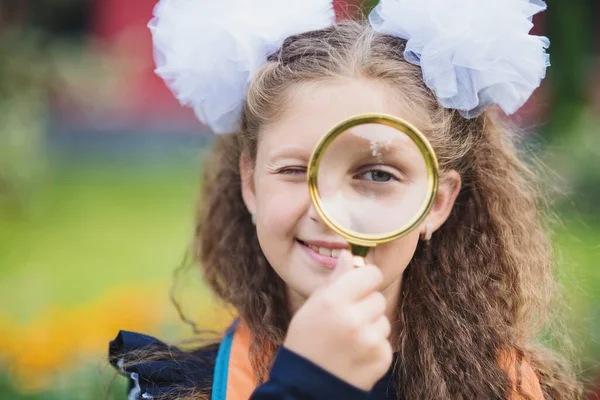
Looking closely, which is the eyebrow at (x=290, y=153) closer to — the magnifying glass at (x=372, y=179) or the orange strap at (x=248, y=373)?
the magnifying glass at (x=372, y=179)

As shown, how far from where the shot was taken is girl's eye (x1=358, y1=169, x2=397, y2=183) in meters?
2.12

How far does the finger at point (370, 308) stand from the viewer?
1.87 metres

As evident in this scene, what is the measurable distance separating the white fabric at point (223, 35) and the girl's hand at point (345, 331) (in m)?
0.92

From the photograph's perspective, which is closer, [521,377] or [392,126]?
[392,126]

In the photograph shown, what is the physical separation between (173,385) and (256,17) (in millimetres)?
1176

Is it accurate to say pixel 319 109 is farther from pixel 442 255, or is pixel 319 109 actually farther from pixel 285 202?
pixel 442 255

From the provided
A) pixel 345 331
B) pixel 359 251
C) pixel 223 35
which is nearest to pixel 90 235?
pixel 223 35

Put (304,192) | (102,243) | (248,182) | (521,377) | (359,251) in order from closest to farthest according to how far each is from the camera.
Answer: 1. (359,251)
2. (304,192)
3. (521,377)
4. (248,182)
5. (102,243)

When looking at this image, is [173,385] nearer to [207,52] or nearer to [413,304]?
[413,304]

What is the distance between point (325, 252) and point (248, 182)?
1.77 feet

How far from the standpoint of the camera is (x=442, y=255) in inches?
107

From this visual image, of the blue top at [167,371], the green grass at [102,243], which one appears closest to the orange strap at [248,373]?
the blue top at [167,371]

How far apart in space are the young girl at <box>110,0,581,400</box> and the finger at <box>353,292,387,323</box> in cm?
4

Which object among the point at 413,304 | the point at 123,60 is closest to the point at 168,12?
the point at 413,304
